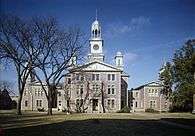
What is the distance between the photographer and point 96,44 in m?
76.0

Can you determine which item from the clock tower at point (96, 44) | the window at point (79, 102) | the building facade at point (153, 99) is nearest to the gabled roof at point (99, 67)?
the window at point (79, 102)

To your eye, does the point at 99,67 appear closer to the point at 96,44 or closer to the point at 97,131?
the point at 96,44

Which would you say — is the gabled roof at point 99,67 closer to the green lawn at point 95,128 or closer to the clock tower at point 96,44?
the clock tower at point 96,44

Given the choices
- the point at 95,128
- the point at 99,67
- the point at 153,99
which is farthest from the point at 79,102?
the point at 95,128

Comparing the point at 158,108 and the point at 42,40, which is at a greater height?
the point at 42,40

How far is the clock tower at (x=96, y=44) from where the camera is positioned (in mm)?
74812

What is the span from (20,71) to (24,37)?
167 inches

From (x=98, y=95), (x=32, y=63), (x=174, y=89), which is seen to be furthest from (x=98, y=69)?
(x=32, y=63)

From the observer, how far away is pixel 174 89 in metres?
53.6

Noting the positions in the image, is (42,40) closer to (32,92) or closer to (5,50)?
(5,50)

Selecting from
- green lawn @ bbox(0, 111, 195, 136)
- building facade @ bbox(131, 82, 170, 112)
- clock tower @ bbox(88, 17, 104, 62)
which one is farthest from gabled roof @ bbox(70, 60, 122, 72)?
green lawn @ bbox(0, 111, 195, 136)

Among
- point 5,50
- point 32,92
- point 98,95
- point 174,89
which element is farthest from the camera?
point 32,92

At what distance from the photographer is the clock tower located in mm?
74812

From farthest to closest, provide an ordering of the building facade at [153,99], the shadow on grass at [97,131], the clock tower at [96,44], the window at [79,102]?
the building facade at [153,99], the clock tower at [96,44], the window at [79,102], the shadow on grass at [97,131]
